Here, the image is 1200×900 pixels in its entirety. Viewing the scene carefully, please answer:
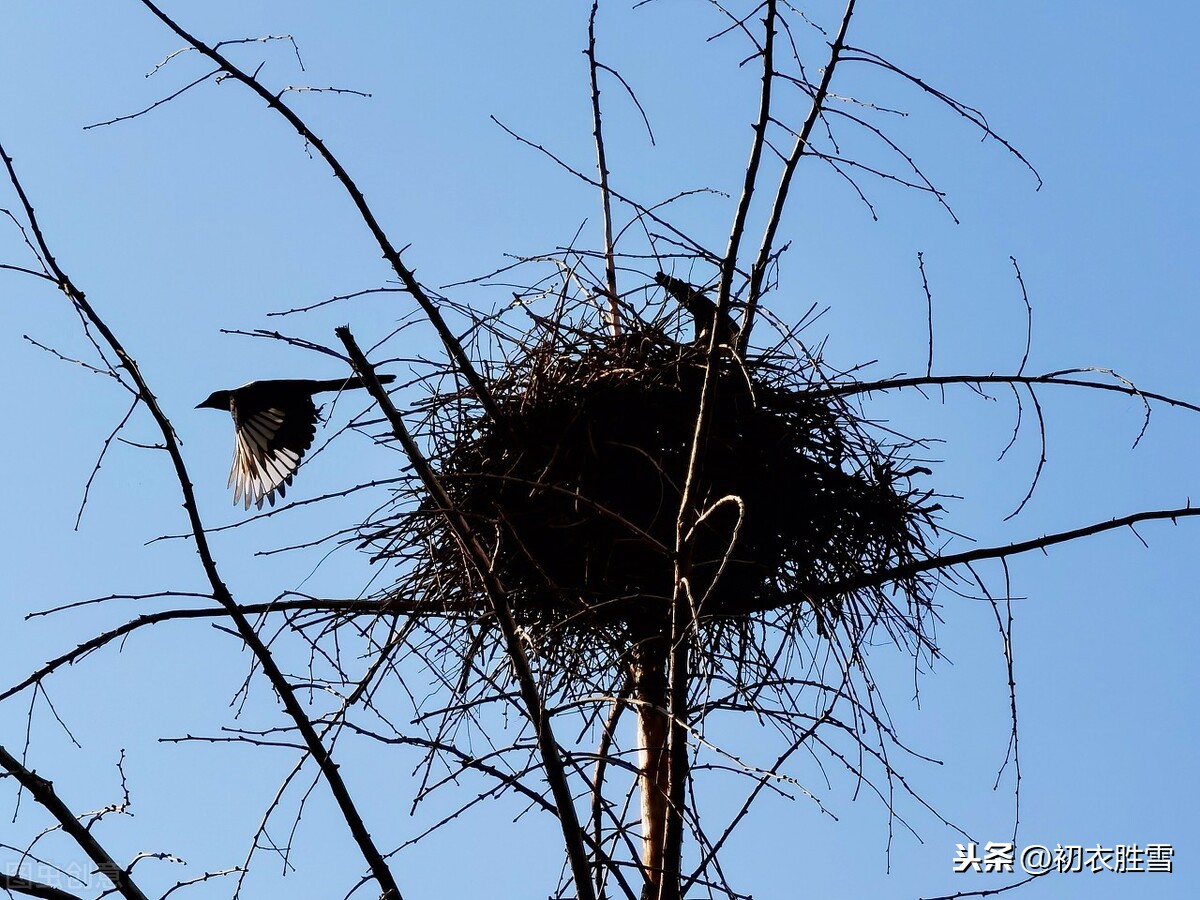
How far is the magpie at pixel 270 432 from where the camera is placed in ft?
17.4

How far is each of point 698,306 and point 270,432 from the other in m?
1.91

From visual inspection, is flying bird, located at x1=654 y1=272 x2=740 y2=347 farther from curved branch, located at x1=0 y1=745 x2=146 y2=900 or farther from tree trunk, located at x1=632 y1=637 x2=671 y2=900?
curved branch, located at x1=0 y1=745 x2=146 y2=900

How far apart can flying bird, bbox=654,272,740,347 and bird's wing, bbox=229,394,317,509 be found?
1.70m

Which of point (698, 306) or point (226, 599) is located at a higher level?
point (698, 306)

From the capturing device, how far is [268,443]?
17.7 ft

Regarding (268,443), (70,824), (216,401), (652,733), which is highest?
(216,401)

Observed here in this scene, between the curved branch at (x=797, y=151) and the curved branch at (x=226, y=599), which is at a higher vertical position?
the curved branch at (x=797, y=151)

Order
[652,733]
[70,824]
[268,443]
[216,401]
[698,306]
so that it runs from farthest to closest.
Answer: [216,401]
[268,443]
[698,306]
[652,733]
[70,824]

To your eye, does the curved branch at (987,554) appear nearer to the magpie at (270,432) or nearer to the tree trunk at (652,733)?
the tree trunk at (652,733)

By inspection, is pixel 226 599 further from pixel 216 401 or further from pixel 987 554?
pixel 216 401

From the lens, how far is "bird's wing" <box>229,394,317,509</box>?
527cm

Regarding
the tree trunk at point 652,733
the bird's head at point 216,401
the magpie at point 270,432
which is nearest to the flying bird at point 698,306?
the tree trunk at point 652,733

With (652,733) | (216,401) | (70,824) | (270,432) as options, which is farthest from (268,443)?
(70,824)

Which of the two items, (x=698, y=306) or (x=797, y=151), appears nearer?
(x=797, y=151)
